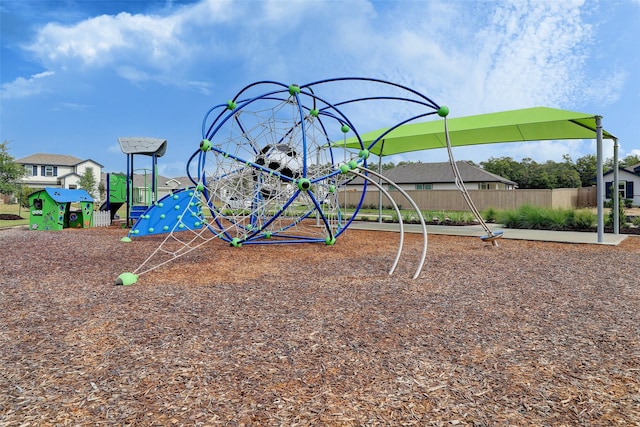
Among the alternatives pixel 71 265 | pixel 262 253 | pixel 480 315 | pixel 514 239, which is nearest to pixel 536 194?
pixel 514 239

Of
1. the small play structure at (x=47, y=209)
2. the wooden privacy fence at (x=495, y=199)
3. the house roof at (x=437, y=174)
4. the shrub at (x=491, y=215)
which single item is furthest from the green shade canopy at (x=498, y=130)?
the house roof at (x=437, y=174)

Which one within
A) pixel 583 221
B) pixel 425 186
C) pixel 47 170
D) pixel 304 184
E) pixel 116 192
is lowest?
pixel 583 221

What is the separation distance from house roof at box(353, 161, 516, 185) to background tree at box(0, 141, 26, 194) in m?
25.5

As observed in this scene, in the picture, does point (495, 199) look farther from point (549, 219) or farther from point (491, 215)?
point (549, 219)

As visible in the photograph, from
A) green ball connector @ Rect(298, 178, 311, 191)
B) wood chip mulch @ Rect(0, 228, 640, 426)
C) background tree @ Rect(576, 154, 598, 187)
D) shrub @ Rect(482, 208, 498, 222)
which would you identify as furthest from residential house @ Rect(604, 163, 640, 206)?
green ball connector @ Rect(298, 178, 311, 191)

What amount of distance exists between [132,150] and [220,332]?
13.6m

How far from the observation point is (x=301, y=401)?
2346 millimetres

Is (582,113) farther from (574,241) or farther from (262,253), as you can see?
(262,253)

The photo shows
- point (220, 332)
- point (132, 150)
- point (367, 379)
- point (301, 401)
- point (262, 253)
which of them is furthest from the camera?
point (132, 150)

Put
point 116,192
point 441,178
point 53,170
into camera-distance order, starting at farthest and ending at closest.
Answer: point 53,170 < point 441,178 < point 116,192

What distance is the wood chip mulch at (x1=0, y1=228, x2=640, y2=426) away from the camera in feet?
7.47

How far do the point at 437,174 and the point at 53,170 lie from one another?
1846 inches

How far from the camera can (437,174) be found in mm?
39031

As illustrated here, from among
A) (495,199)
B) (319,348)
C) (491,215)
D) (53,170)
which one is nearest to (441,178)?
(495,199)
